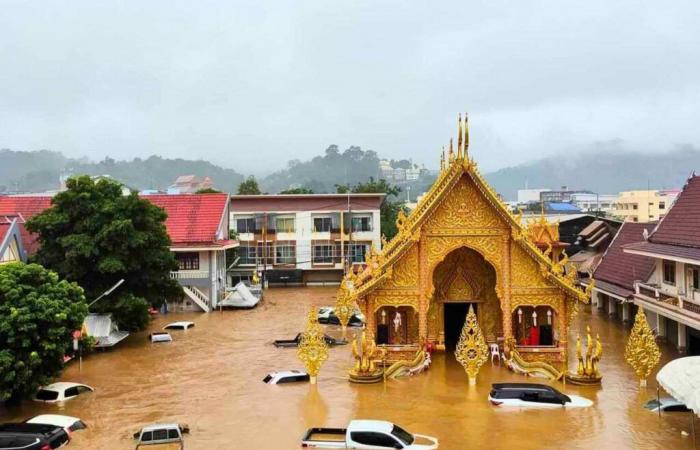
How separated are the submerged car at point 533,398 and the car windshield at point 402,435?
3638mm

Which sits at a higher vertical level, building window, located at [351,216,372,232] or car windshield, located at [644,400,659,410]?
building window, located at [351,216,372,232]

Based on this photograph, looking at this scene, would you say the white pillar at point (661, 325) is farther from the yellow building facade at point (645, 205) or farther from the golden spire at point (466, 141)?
the yellow building facade at point (645, 205)

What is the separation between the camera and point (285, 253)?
2019 inches

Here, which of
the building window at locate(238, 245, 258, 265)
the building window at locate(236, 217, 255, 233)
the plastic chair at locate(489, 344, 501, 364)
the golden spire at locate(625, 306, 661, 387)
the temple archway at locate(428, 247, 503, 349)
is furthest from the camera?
the building window at locate(236, 217, 255, 233)

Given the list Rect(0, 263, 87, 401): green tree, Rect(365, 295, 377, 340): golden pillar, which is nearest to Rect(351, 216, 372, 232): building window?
Rect(365, 295, 377, 340): golden pillar

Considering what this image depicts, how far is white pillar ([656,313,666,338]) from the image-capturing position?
26000 millimetres

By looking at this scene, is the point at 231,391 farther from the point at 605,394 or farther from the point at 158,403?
the point at 605,394

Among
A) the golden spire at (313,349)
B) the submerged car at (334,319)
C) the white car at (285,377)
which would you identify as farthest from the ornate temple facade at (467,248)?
the submerged car at (334,319)

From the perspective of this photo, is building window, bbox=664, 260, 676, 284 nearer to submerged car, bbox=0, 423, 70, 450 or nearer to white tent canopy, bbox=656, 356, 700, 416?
white tent canopy, bbox=656, 356, 700, 416

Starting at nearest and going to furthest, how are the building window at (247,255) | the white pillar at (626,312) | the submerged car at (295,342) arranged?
1. the submerged car at (295,342)
2. the white pillar at (626,312)
3. the building window at (247,255)

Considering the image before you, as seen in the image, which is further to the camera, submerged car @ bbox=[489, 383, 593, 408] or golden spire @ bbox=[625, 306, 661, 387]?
golden spire @ bbox=[625, 306, 661, 387]

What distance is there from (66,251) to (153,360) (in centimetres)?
553

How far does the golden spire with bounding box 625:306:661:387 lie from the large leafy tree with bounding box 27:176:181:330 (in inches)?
704

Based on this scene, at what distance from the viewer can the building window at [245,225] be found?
51.7 metres
